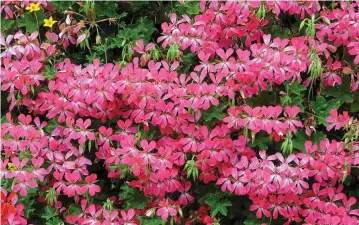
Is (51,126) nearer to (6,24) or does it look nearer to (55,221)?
(55,221)

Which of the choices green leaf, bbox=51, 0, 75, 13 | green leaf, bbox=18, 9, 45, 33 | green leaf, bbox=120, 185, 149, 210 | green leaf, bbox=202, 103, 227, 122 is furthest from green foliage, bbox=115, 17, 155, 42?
green leaf, bbox=120, 185, 149, 210

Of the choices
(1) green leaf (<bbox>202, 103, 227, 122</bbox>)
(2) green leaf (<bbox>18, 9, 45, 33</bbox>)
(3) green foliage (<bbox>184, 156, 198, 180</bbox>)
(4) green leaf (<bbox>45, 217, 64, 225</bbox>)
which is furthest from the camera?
(2) green leaf (<bbox>18, 9, 45, 33</bbox>)

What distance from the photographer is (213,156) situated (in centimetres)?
254

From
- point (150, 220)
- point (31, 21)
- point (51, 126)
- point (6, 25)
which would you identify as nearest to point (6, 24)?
point (6, 25)

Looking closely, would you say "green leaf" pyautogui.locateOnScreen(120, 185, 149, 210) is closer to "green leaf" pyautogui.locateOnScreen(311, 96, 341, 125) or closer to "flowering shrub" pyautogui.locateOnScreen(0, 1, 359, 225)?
"flowering shrub" pyautogui.locateOnScreen(0, 1, 359, 225)

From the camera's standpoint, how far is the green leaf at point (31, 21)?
2967 mm

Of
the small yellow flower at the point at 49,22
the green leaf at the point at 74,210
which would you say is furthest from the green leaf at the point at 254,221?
the small yellow flower at the point at 49,22

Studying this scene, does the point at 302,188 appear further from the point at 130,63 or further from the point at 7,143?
the point at 7,143

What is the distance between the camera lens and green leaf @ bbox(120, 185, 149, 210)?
273 centimetres

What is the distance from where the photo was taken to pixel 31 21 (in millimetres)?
2975

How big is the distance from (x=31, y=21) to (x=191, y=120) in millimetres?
888

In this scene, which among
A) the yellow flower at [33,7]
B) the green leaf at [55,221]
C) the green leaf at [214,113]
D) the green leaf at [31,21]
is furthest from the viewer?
the green leaf at [31,21]

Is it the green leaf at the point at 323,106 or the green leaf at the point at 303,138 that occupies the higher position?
the green leaf at the point at 323,106

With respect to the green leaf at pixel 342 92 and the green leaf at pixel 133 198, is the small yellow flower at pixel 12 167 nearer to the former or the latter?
the green leaf at pixel 133 198
